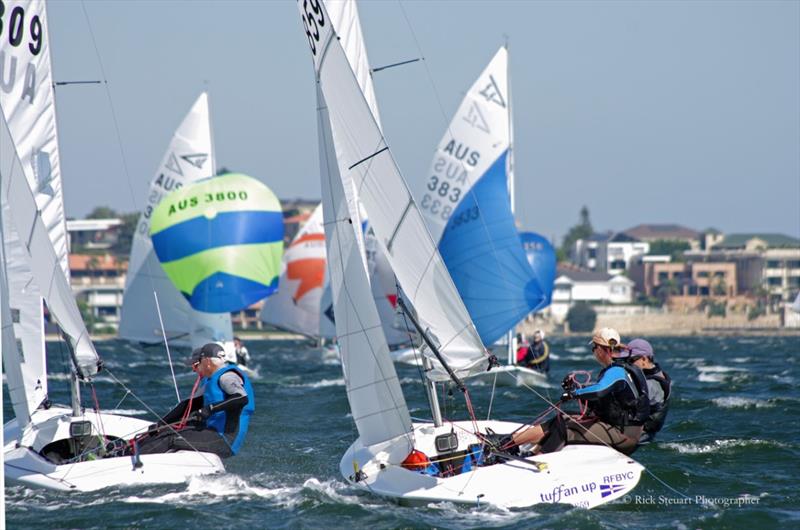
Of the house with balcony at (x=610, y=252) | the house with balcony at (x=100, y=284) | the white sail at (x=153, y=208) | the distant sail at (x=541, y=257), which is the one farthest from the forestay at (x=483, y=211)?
the house with balcony at (x=610, y=252)

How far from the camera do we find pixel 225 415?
10.2 meters

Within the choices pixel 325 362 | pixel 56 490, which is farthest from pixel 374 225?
pixel 325 362

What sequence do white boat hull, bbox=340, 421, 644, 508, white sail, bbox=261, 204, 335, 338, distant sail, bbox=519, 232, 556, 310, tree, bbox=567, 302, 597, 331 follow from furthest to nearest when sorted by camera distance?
tree, bbox=567, 302, 597, 331, white sail, bbox=261, 204, 335, 338, distant sail, bbox=519, 232, 556, 310, white boat hull, bbox=340, 421, 644, 508

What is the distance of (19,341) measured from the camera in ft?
38.4

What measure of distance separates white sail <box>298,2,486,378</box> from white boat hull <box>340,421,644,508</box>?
94cm

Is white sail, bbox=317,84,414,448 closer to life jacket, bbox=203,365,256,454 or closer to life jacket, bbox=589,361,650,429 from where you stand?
life jacket, bbox=203,365,256,454

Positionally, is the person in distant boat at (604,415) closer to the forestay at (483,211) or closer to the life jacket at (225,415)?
the life jacket at (225,415)

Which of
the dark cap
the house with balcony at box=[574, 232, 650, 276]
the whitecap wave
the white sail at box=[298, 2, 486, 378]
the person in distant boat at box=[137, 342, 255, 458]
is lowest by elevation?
the whitecap wave

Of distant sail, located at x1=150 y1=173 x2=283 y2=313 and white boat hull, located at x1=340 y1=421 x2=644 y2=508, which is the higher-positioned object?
distant sail, located at x1=150 y1=173 x2=283 y2=313

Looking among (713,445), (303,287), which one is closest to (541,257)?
(303,287)

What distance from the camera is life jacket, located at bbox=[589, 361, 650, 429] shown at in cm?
914

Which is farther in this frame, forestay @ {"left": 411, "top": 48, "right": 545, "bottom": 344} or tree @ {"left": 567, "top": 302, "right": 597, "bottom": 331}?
tree @ {"left": 567, "top": 302, "right": 597, "bottom": 331}

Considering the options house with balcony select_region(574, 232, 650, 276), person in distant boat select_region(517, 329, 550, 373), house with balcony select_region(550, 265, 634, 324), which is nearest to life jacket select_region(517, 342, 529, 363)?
person in distant boat select_region(517, 329, 550, 373)

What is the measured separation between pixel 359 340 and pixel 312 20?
258 centimetres
